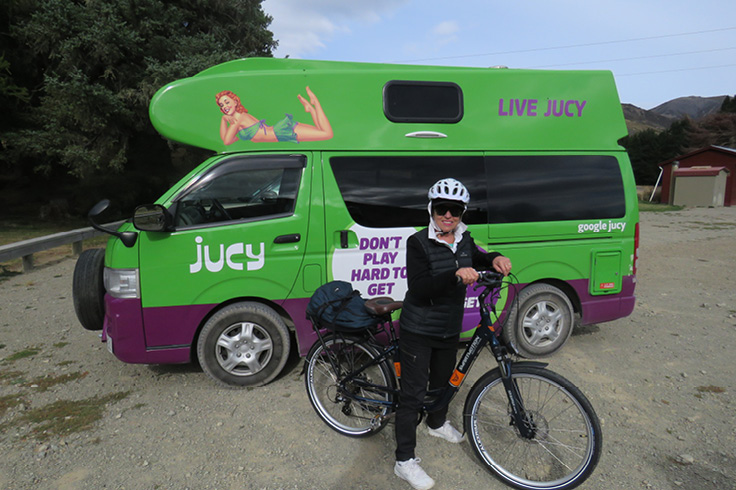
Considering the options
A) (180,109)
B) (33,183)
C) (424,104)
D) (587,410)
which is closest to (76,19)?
(33,183)

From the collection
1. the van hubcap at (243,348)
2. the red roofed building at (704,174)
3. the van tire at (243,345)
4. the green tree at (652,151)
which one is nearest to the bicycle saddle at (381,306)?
the van tire at (243,345)

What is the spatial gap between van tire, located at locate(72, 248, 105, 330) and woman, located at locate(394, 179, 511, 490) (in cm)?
277

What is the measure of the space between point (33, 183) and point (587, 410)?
22.5m

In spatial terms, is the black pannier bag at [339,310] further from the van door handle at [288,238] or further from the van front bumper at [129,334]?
the van front bumper at [129,334]

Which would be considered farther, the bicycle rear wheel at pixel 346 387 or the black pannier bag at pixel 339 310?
the bicycle rear wheel at pixel 346 387

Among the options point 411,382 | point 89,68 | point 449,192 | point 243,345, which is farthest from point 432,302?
point 89,68

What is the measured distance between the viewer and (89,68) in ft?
41.7

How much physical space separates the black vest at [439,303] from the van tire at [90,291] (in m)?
2.79

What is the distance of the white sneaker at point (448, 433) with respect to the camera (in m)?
3.18

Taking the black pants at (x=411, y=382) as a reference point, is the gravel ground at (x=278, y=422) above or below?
below

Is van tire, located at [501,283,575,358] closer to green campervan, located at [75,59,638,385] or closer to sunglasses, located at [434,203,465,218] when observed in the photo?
green campervan, located at [75,59,638,385]

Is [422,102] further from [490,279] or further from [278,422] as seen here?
[278,422]

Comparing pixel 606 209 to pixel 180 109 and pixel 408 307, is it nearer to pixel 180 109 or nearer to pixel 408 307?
pixel 408 307

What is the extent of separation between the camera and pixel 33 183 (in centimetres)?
1883
